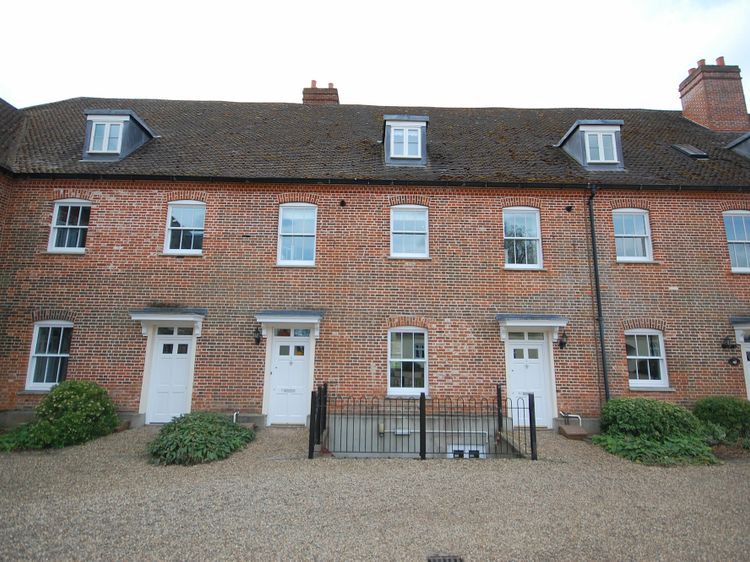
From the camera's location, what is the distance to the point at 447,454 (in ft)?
30.7

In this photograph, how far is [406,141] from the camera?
12109 mm

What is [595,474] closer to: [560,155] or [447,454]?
[447,454]

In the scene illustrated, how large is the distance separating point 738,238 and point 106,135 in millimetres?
18763

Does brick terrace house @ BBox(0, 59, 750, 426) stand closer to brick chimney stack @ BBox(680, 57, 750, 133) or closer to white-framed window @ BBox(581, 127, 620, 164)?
white-framed window @ BBox(581, 127, 620, 164)

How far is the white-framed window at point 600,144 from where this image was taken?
39.4ft

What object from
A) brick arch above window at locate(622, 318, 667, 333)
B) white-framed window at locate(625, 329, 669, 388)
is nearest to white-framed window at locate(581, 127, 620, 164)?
brick arch above window at locate(622, 318, 667, 333)

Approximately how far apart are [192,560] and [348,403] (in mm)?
5960

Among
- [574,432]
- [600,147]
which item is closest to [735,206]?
[600,147]

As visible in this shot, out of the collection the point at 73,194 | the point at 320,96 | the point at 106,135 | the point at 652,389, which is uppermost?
the point at 320,96

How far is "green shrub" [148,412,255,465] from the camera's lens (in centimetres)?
734

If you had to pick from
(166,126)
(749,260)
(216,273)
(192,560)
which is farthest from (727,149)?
(166,126)

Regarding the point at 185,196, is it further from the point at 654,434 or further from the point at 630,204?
the point at 654,434

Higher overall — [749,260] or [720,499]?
[749,260]

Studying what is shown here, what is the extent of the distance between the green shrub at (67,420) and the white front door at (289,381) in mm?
→ 3753
